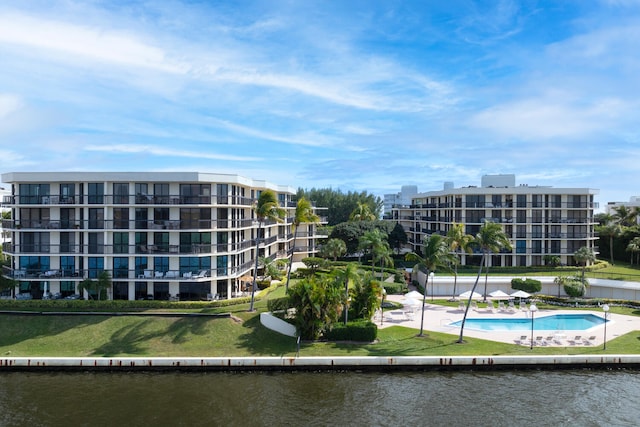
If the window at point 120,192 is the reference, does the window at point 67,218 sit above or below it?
below

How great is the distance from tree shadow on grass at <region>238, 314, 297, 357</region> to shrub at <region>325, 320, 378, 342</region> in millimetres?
3169

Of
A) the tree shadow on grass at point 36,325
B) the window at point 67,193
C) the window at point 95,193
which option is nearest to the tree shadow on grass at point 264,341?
the tree shadow on grass at point 36,325

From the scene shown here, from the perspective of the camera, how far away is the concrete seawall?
108 feet

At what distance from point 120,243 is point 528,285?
4405cm

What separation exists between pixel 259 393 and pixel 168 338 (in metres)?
11.5

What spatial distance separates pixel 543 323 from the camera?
4403cm

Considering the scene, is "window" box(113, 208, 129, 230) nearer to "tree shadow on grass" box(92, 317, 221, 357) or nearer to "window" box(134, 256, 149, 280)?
"window" box(134, 256, 149, 280)

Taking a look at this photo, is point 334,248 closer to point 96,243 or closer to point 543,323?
point 543,323

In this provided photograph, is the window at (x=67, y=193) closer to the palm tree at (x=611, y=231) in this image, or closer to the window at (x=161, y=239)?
the window at (x=161, y=239)

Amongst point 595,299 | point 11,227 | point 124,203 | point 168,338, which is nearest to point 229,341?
point 168,338

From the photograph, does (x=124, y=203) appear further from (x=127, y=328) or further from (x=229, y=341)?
(x=229, y=341)

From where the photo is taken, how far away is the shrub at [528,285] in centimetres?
5281

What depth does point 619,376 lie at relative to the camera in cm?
3175

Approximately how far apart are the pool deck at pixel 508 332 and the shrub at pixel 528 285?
5.29 metres
